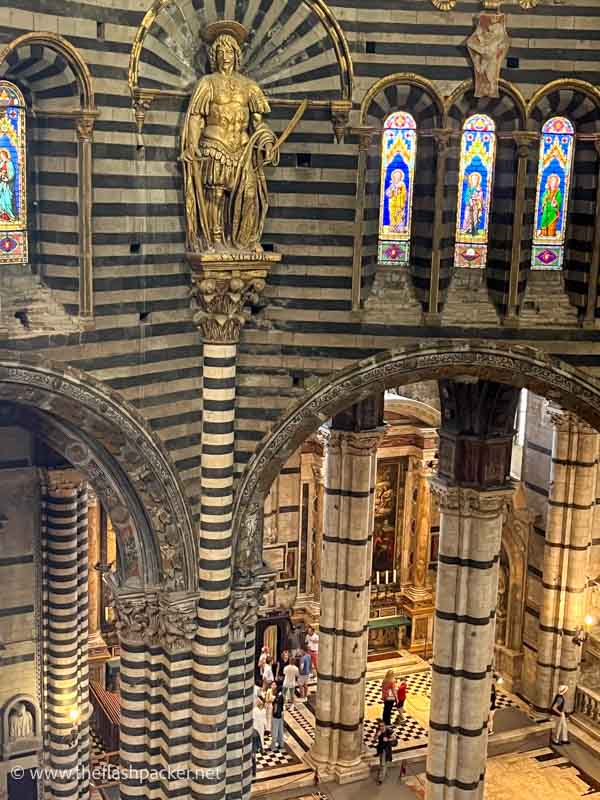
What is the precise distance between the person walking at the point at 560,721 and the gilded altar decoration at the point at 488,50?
12.7 meters

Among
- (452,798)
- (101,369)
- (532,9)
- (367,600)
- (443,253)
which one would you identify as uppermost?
(532,9)

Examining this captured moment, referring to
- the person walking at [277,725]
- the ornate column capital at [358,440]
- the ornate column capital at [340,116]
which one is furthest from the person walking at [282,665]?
the ornate column capital at [340,116]

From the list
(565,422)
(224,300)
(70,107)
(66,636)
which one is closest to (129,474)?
(224,300)

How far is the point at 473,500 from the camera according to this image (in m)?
21.0

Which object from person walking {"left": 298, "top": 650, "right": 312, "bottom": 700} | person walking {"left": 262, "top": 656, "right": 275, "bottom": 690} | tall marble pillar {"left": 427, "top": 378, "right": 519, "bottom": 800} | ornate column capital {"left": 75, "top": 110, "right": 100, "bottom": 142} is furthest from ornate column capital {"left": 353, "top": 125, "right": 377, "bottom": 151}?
person walking {"left": 298, "top": 650, "right": 312, "bottom": 700}

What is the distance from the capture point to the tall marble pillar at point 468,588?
20.8 m

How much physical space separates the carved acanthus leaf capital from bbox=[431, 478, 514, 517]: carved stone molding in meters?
6.05

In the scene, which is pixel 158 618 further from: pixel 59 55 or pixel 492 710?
pixel 492 710

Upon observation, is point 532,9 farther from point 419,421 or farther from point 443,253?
point 419,421

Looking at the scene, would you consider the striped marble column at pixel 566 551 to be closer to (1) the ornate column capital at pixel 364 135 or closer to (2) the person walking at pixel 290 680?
(2) the person walking at pixel 290 680

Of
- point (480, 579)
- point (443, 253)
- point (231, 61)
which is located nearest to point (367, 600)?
point (480, 579)

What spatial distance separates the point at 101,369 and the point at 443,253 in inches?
195

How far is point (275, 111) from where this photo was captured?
53.7ft

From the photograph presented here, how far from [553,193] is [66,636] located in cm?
990
